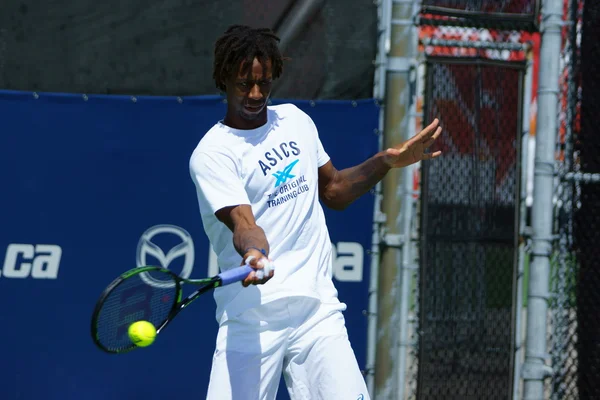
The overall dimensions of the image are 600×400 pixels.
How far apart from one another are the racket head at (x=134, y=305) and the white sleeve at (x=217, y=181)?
304 millimetres

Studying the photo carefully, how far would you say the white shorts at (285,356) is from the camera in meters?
3.36

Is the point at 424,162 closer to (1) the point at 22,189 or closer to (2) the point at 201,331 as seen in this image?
(2) the point at 201,331

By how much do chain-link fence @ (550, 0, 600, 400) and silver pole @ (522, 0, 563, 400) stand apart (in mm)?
166

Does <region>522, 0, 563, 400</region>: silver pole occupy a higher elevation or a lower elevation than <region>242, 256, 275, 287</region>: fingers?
higher

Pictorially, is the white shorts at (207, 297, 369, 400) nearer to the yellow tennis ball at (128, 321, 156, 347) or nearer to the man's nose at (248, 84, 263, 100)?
the yellow tennis ball at (128, 321, 156, 347)

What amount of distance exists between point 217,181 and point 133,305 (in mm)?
548

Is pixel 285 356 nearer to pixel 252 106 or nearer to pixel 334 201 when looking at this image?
pixel 334 201

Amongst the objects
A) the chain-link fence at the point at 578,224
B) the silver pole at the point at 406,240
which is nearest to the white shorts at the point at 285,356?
the silver pole at the point at 406,240

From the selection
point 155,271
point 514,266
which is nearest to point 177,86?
point 155,271

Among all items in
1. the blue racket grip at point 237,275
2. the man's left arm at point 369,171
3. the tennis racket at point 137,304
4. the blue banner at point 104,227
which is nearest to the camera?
the blue racket grip at point 237,275

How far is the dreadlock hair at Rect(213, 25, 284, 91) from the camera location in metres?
3.48

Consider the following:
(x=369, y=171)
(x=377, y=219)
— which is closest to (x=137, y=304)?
(x=369, y=171)

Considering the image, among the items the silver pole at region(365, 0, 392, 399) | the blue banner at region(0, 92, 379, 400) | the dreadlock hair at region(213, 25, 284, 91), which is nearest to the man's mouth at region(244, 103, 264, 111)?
the dreadlock hair at region(213, 25, 284, 91)

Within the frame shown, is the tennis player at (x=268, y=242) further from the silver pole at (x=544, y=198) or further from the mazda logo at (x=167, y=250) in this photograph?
the silver pole at (x=544, y=198)
